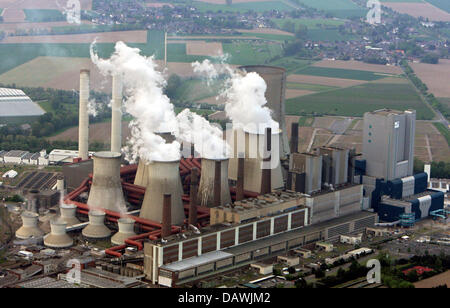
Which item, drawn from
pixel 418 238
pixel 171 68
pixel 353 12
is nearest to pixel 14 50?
pixel 171 68

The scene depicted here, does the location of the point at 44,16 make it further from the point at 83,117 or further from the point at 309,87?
the point at 83,117

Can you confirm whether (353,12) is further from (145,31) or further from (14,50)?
(14,50)

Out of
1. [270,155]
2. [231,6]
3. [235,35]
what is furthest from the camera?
[231,6]

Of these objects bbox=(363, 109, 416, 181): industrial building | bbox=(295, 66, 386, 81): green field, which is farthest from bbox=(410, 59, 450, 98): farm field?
bbox=(363, 109, 416, 181): industrial building

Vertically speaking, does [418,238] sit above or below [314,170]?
below

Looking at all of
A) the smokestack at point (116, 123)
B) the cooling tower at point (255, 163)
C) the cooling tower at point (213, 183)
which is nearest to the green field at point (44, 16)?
the smokestack at point (116, 123)

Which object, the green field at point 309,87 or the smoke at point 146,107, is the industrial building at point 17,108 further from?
the green field at point 309,87

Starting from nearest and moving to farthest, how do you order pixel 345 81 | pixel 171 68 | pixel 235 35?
pixel 171 68, pixel 345 81, pixel 235 35
